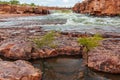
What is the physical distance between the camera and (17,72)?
11.2 m

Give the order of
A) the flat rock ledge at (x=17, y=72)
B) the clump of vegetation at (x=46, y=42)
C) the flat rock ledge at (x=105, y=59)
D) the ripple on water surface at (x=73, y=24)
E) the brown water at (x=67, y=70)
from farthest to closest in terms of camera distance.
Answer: the ripple on water surface at (x=73, y=24), the clump of vegetation at (x=46, y=42), the flat rock ledge at (x=105, y=59), the brown water at (x=67, y=70), the flat rock ledge at (x=17, y=72)

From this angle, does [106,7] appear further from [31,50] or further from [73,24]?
[31,50]

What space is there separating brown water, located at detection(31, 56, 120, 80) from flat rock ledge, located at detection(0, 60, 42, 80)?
1138 millimetres

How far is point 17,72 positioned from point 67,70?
135 inches

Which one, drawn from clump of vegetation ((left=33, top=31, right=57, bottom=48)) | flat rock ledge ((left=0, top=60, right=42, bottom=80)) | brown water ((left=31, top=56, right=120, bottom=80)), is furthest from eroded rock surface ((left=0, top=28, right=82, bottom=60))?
flat rock ledge ((left=0, top=60, right=42, bottom=80))

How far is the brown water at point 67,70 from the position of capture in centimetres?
1270

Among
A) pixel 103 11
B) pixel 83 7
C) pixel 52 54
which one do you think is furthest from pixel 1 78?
pixel 83 7

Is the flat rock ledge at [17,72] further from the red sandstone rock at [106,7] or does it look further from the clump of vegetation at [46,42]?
the red sandstone rock at [106,7]

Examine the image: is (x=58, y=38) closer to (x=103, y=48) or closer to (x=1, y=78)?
(x=103, y=48)

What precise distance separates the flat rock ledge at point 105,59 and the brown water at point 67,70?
36 centimetres

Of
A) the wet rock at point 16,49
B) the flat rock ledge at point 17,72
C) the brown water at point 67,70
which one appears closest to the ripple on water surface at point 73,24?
the wet rock at point 16,49

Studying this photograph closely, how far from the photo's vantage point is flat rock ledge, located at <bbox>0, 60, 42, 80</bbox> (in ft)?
35.4

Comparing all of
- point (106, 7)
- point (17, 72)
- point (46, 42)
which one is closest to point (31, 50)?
point (46, 42)

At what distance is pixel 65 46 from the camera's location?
55.9ft
